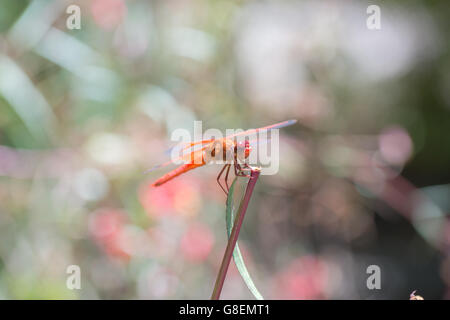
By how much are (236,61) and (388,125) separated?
0.47 m

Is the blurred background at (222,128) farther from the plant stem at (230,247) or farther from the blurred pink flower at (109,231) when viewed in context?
the plant stem at (230,247)

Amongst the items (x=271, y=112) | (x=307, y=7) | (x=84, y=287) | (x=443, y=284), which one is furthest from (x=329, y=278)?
(x=307, y=7)

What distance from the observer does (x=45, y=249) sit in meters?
0.93

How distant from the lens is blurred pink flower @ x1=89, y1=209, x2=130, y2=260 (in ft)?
3.03

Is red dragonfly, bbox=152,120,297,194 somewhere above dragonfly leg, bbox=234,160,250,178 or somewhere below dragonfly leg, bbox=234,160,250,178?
above

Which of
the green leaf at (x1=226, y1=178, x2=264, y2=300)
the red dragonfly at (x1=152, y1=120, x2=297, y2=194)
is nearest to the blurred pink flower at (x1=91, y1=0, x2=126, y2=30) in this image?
the red dragonfly at (x1=152, y1=120, x2=297, y2=194)

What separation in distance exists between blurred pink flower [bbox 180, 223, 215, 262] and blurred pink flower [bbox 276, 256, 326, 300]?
0.23 m

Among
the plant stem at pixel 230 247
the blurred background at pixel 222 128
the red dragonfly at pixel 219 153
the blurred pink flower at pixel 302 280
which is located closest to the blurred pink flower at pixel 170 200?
the blurred background at pixel 222 128

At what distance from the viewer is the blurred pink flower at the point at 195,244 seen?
96 centimetres

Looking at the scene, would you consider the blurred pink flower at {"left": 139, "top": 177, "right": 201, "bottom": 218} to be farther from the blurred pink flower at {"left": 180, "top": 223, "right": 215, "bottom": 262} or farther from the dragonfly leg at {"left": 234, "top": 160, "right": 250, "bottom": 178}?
the dragonfly leg at {"left": 234, "top": 160, "right": 250, "bottom": 178}

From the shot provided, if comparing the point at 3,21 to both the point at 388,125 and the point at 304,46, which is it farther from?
the point at 388,125

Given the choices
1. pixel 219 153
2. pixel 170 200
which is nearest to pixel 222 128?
pixel 170 200

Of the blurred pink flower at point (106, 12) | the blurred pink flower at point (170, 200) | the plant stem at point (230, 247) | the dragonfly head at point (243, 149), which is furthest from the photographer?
the blurred pink flower at point (106, 12)

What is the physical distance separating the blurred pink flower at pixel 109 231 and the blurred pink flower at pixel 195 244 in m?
0.12
